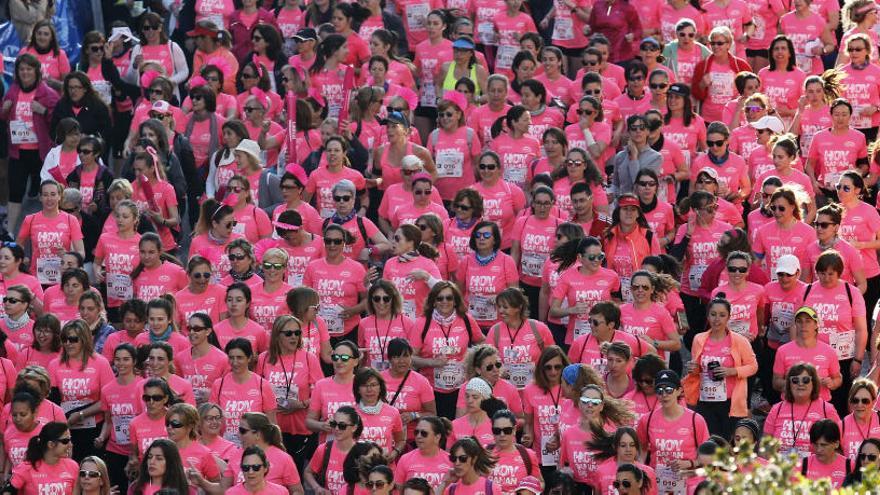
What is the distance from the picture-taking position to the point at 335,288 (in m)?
18.0

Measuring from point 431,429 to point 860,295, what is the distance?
11.8 feet

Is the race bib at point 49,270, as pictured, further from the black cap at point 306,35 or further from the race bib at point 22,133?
the black cap at point 306,35

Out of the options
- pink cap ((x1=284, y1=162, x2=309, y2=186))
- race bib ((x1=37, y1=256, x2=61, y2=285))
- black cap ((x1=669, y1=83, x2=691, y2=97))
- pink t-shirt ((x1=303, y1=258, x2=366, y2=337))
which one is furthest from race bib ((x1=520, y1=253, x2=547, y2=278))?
race bib ((x1=37, y1=256, x2=61, y2=285))

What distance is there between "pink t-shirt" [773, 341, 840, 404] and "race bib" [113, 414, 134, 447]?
180 inches

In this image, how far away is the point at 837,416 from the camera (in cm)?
1627

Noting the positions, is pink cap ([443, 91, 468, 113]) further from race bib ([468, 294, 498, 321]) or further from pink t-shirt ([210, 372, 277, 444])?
pink t-shirt ([210, 372, 277, 444])

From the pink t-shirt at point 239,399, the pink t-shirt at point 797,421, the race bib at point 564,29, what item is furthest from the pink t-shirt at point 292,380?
the race bib at point 564,29

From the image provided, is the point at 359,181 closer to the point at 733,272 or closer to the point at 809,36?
the point at 733,272

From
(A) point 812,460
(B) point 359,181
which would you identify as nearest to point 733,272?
(A) point 812,460

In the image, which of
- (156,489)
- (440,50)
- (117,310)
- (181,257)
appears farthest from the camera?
(440,50)

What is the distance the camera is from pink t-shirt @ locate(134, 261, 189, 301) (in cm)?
1825

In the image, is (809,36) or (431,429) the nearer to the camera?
(431,429)

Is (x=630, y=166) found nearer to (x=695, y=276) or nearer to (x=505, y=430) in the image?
(x=695, y=276)

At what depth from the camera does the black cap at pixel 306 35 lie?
2200 cm
